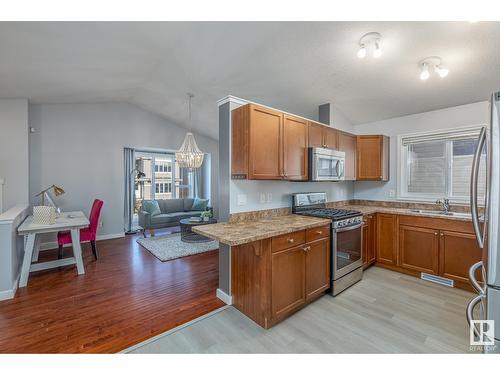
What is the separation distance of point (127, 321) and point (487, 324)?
271cm

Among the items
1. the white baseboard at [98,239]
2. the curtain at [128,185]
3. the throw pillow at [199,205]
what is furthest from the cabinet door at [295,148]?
the curtain at [128,185]

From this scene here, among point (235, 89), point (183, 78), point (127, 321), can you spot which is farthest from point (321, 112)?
point (127, 321)

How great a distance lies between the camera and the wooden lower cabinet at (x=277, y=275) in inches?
80.5

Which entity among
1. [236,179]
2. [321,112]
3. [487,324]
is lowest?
[487,324]

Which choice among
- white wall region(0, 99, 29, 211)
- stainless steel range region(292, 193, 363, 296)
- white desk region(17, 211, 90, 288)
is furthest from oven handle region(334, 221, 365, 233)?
white wall region(0, 99, 29, 211)

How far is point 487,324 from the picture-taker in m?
1.30

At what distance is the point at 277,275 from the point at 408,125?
3.37 m

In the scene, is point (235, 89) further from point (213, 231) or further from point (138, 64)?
point (213, 231)

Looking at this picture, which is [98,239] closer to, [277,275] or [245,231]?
[245,231]

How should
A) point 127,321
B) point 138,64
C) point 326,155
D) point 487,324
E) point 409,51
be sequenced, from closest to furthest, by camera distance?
point 487,324 < point 127,321 < point 409,51 < point 326,155 < point 138,64

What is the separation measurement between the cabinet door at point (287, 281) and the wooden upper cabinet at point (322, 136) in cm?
146

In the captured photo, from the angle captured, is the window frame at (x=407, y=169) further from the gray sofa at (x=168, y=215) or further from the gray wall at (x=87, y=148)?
the gray wall at (x=87, y=148)

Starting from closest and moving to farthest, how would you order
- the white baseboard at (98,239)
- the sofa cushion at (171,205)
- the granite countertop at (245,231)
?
the granite countertop at (245,231) < the white baseboard at (98,239) < the sofa cushion at (171,205)

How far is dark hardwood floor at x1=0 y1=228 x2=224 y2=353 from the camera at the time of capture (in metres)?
1.95
